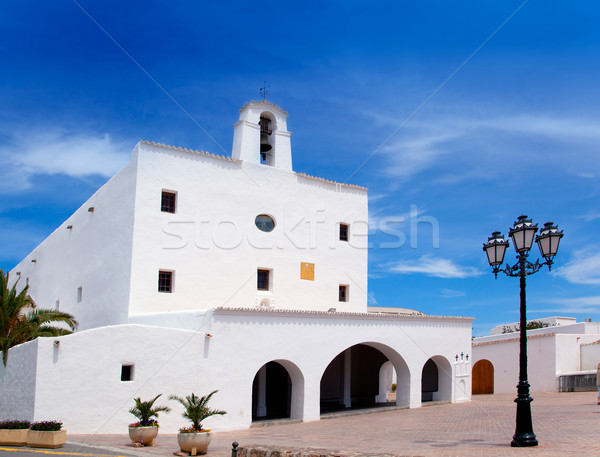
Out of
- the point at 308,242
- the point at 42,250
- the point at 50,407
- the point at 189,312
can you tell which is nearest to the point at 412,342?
the point at 308,242

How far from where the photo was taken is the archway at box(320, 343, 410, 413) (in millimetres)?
25938

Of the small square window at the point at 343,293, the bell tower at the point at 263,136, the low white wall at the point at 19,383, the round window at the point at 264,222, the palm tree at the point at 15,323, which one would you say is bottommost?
the low white wall at the point at 19,383

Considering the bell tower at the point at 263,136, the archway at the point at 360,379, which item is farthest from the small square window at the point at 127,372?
the bell tower at the point at 263,136

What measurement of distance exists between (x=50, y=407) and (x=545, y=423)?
14.8 meters

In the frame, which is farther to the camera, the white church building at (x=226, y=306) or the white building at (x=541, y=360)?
the white building at (x=541, y=360)

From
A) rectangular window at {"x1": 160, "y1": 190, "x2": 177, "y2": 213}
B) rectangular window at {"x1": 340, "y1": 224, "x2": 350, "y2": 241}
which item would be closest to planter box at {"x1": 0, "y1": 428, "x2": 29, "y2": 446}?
rectangular window at {"x1": 160, "y1": 190, "x2": 177, "y2": 213}

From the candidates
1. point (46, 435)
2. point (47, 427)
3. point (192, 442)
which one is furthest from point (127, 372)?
point (192, 442)

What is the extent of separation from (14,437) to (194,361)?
5.76 meters

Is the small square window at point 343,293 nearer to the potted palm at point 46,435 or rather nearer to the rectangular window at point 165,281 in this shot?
the rectangular window at point 165,281

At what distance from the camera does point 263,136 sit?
28.0 metres

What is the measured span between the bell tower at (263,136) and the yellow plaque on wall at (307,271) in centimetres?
462

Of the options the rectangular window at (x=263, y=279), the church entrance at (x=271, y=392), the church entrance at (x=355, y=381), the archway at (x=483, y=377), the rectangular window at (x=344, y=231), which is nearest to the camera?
the church entrance at (x=271, y=392)

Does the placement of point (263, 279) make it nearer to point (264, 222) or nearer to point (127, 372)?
point (264, 222)

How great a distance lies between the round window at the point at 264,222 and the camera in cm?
2638
